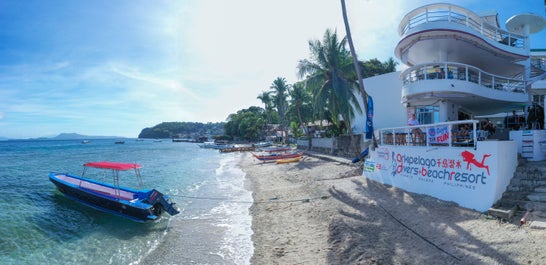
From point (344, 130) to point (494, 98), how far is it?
19.5m

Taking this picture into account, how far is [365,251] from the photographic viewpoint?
6562 mm

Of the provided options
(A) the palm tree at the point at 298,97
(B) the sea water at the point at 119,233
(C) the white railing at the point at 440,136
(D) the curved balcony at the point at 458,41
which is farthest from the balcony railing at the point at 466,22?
(A) the palm tree at the point at 298,97

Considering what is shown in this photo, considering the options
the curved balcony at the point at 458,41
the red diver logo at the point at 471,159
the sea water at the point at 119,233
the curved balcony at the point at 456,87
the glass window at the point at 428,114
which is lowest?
the sea water at the point at 119,233

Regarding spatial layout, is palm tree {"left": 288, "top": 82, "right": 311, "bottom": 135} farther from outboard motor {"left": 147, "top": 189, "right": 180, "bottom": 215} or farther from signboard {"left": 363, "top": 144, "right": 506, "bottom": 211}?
outboard motor {"left": 147, "top": 189, "right": 180, "bottom": 215}

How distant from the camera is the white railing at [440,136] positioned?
8086 millimetres

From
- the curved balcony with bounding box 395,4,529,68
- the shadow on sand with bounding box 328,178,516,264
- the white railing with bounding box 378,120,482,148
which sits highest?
the curved balcony with bounding box 395,4,529,68

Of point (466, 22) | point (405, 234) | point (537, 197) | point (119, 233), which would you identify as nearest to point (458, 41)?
point (466, 22)

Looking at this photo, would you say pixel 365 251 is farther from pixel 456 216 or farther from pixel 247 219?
pixel 247 219

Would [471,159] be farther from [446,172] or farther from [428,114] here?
[428,114]

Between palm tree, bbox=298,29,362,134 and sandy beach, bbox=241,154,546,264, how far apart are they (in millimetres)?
9664

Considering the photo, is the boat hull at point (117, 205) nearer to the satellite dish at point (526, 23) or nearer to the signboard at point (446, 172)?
the signboard at point (446, 172)

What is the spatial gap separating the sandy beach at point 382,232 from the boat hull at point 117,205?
4.36 meters

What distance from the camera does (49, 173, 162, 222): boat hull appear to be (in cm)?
1105

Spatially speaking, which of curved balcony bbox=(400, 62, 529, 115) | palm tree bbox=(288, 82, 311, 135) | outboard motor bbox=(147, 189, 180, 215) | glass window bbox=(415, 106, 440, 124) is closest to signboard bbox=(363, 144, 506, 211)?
curved balcony bbox=(400, 62, 529, 115)
